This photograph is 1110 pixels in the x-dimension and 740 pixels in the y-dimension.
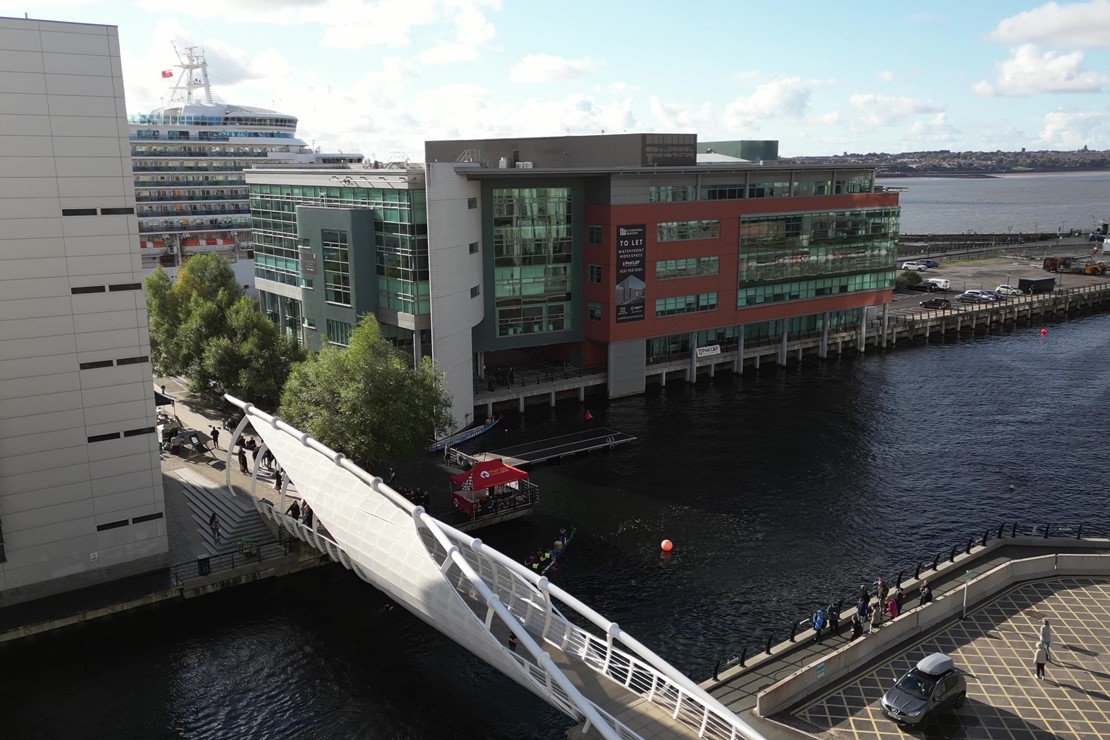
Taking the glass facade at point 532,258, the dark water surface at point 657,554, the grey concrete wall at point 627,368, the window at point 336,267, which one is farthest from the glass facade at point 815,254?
the window at point 336,267

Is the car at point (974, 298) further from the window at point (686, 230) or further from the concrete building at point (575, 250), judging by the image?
the window at point (686, 230)

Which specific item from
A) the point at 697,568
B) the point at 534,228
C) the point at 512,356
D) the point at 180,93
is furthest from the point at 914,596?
the point at 180,93

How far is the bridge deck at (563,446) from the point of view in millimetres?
Answer: 55594

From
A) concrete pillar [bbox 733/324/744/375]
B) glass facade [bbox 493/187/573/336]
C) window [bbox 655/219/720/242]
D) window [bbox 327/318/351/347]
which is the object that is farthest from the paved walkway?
window [bbox 327/318/351/347]

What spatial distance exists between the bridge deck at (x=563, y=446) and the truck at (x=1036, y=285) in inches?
3088

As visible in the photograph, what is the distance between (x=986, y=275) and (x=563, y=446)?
100 metres

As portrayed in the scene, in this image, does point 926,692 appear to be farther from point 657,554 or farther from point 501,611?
point 657,554

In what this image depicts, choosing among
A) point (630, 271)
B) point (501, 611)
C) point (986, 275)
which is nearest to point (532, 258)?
point (630, 271)

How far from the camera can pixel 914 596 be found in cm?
3397

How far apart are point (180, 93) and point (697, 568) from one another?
140m

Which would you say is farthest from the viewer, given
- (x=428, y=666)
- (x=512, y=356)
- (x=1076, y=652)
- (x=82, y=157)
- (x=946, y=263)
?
(x=946, y=263)

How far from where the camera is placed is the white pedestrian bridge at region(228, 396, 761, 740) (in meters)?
24.2

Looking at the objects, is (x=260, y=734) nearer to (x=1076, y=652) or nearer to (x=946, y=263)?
(x=1076, y=652)

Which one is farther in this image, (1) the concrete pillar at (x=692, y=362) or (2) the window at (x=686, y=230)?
(1) the concrete pillar at (x=692, y=362)
